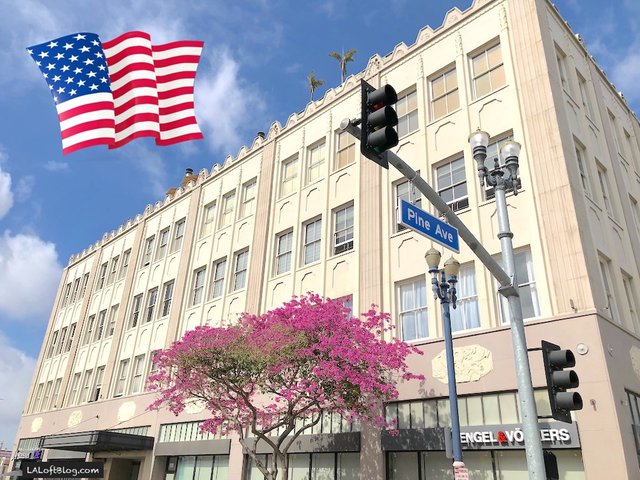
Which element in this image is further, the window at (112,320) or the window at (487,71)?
the window at (112,320)

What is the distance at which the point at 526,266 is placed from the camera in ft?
54.5

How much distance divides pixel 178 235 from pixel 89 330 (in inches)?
445

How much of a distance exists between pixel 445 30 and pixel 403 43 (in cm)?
235

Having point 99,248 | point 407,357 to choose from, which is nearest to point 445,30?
point 407,357

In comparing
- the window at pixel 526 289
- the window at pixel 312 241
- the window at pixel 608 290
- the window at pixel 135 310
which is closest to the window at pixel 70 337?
the window at pixel 135 310

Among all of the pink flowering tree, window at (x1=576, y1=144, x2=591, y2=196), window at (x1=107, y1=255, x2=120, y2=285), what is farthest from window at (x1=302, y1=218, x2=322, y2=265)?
window at (x1=107, y1=255, x2=120, y2=285)

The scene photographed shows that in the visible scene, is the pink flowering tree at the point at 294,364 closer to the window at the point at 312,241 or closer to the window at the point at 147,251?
the window at the point at 312,241

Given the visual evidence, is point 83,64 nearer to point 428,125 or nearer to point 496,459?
point 428,125

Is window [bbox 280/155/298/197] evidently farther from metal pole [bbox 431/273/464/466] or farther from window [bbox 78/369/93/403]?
window [bbox 78/369/93/403]

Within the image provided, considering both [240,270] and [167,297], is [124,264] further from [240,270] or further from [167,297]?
[240,270]

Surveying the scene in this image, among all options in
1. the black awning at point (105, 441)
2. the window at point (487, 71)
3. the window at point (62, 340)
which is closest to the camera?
the window at point (487, 71)

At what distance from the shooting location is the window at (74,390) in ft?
119

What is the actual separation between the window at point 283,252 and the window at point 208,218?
23.2 ft

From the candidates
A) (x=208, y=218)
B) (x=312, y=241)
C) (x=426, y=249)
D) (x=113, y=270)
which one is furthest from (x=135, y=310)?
(x=426, y=249)
